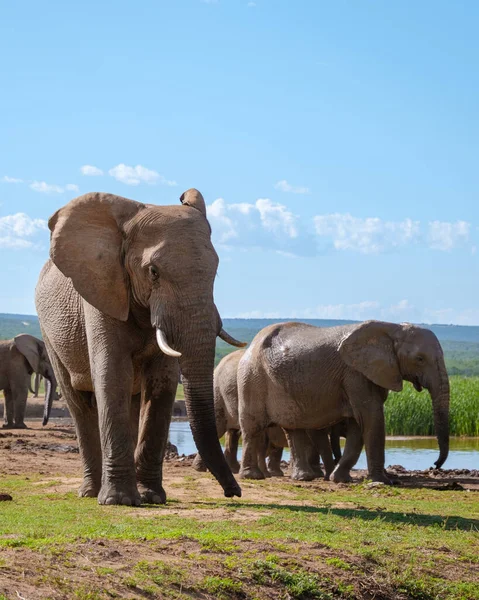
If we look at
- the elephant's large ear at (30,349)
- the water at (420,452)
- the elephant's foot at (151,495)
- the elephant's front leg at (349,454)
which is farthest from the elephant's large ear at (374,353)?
the elephant's large ear at (30,349)

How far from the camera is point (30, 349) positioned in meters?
28.3

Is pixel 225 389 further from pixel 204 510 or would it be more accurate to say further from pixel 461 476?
pixel 204 510

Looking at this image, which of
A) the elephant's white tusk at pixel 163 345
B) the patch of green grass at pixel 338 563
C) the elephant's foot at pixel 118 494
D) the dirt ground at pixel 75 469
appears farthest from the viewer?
the dirt ground at pixel 75 469

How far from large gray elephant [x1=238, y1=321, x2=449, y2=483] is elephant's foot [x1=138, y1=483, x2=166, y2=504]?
4536 millimetres

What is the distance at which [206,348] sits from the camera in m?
10.7

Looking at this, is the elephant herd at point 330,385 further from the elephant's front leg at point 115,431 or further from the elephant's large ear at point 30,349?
the elephant's large ear at point 30,349

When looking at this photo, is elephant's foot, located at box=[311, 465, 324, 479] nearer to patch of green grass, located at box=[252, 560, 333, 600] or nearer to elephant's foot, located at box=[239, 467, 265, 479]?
elephant's foot, located at box=[239, 467, 265, 479]

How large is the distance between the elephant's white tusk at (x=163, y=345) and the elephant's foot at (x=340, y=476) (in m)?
5.77

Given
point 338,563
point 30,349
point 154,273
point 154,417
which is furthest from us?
point 30,349

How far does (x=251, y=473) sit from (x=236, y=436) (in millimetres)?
3088

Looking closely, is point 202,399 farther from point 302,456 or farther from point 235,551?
point 302,456

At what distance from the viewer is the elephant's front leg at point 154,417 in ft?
38.6

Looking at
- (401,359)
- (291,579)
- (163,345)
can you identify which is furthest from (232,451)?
(291,579)

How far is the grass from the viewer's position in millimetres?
7875
